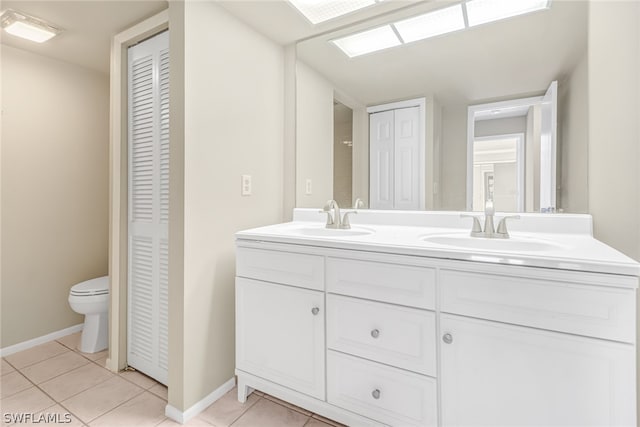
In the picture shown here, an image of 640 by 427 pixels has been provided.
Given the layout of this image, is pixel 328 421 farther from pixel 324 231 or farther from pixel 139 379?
pixel 139 379

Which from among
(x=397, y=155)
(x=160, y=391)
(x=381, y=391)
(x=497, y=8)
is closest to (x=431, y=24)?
(x=497, y=8)

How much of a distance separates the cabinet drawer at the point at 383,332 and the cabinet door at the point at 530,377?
0.20 ft

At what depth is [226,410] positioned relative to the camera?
155 cm

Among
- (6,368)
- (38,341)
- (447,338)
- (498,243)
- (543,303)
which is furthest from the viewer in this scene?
(38,341)

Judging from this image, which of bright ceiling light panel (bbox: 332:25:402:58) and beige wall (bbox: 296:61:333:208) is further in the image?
beige wall (bbox: 296:61:333:208)

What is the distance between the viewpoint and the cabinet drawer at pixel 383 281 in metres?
1.11

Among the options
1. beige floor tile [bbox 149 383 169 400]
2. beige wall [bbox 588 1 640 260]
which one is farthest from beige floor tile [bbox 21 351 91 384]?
beige wall [bbox 588 1 640 260]

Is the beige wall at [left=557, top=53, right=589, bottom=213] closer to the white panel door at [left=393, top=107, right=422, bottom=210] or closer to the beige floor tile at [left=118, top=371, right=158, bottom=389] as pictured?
the white panel door at [left=393, top=107, right=422, bottom=210]

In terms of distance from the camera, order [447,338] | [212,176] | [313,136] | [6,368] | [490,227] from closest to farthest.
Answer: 1. [447,338]
2. [490,227]
3. [212,176]
4. [6,368]
5. [313,136]

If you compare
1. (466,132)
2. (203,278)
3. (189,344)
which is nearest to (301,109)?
(466,132)

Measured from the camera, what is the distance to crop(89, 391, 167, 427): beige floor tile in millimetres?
1447

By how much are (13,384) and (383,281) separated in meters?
2.15

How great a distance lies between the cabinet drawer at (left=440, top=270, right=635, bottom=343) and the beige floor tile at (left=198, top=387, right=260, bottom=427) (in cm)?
113

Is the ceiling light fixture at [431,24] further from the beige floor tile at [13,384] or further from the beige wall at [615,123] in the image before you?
the beige floor tile at [13,384]
